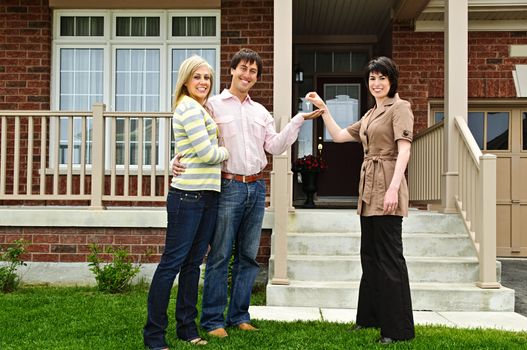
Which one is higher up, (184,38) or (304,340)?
(184,38)

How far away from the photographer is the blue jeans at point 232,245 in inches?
140

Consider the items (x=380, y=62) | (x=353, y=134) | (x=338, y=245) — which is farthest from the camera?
(x=338, y=245)

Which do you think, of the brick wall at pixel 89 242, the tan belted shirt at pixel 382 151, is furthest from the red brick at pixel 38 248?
the tan belted shirt at pixel 382 151

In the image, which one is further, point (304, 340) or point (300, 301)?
point (300, 301)

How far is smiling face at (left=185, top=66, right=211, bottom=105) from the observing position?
3311mm

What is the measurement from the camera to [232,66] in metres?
3.64

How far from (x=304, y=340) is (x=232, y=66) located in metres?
1.80

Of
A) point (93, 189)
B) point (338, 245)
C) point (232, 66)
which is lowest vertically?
point (338, 245)

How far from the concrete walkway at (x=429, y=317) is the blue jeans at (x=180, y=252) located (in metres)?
1.18

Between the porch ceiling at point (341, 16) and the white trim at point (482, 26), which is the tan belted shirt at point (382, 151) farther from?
the white trim at point (482, 26)

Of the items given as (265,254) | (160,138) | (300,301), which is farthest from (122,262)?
(160,138)

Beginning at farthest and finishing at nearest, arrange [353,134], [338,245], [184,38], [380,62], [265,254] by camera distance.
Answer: [184,38] < [265,254] < [338,245] < [353,134] < [380,62]

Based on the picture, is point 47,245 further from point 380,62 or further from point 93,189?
point 380,62

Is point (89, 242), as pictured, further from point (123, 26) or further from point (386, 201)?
point (386, 201)
